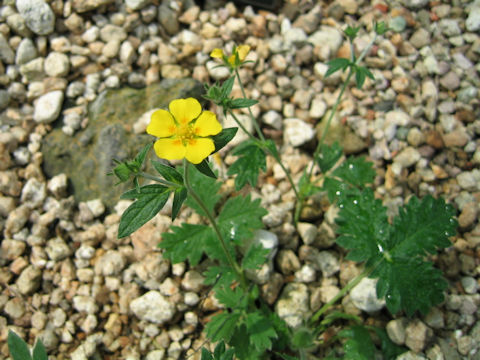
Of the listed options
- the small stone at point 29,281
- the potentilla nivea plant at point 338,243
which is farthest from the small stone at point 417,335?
the small stone at point 29,281

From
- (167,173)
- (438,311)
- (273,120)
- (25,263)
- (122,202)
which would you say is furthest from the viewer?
(273,120)

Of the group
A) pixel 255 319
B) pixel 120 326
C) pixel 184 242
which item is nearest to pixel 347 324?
pixel 255 319

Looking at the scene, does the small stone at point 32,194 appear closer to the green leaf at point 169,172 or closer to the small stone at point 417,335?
the green leaf at point 169,172

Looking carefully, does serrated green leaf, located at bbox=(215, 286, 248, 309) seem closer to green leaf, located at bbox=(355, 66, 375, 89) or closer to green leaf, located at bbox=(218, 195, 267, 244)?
green leaf, located at bbox=(218, 195, 267, 244)

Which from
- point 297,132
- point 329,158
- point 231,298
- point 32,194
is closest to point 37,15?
point 32,194

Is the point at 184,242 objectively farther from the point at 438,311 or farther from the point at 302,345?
the point at 438,311
